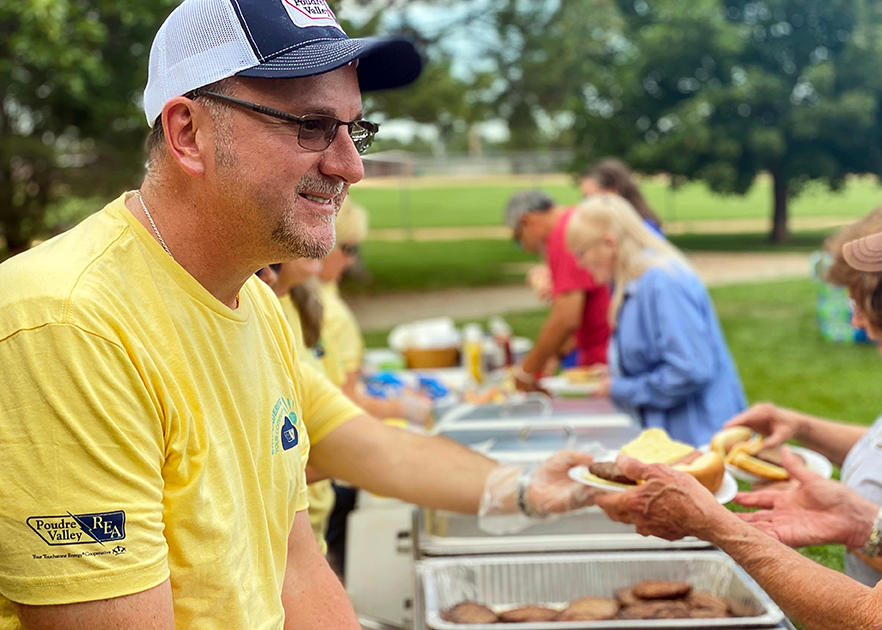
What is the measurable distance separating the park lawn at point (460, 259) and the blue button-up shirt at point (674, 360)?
12.8 meters

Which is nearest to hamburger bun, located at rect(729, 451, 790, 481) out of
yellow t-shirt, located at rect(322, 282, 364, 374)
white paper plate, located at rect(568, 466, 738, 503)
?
white paper plate, located at rect(568, 466, 738, 503)

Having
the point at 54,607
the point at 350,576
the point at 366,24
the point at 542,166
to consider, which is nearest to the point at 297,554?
the point at 54,607

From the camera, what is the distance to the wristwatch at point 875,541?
1.92m

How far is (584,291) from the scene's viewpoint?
16.6 feet

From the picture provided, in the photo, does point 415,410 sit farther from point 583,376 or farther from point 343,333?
point 583,376

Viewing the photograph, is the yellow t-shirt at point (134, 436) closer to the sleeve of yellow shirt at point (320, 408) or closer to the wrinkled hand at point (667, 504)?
the sleeve of yellow shirt at point (320, 408)

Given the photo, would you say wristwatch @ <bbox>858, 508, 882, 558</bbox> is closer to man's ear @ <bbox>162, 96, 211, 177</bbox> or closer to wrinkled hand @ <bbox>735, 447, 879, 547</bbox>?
wrinkled hand @ <bbox>735, 447, 879, 547</bbox>

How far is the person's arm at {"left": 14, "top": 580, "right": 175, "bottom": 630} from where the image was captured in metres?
1.12

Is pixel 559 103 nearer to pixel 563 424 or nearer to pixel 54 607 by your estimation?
pixel 563 424

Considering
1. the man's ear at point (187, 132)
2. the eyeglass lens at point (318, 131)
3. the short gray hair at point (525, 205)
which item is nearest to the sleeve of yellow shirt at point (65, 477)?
the man's ear at point (187, 132)

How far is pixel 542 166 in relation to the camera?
2753 cm

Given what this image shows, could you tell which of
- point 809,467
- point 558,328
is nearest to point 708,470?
point 809,467

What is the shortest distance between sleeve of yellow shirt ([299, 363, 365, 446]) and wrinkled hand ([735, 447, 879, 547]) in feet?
3.05

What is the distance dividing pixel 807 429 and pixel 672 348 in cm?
103
